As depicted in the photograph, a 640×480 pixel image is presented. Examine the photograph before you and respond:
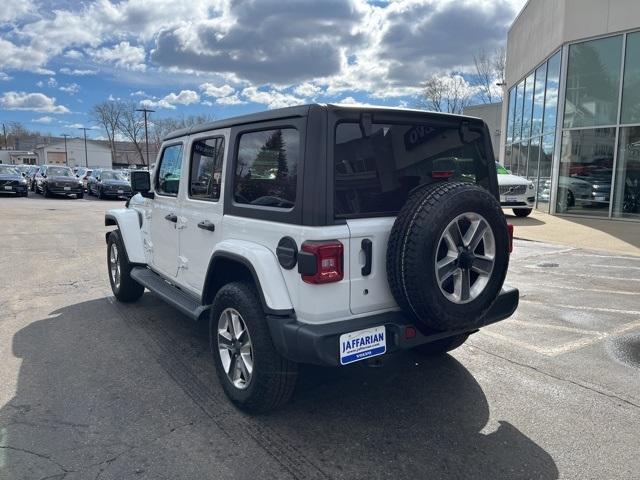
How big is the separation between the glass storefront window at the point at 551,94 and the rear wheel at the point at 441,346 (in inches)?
578

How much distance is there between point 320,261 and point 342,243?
7.3 inches

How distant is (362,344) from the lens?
2.87m

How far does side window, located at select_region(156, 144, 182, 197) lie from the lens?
177 inches

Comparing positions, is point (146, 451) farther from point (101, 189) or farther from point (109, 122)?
point (109, 122)

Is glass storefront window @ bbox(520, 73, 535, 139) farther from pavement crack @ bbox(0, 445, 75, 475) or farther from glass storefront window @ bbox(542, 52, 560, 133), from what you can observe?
pavement crack @ bbox(0, 445, 75, 475)

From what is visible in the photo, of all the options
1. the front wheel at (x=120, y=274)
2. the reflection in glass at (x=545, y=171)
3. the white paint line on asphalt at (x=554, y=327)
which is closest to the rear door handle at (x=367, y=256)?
the white paint line on asphalt at (x=554, y=327)

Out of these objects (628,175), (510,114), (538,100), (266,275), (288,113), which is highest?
(510,114)

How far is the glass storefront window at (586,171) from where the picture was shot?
48.8 ft

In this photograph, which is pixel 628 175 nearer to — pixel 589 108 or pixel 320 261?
pixel 589 108

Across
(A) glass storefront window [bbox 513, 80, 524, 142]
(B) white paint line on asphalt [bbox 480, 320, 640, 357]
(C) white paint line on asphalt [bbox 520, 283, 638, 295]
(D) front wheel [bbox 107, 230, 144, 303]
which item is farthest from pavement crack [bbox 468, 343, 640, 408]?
(A) glass storefront window [bbox 513, 80, 524, 142]

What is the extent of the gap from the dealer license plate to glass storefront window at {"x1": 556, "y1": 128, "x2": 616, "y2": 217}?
1463 cm

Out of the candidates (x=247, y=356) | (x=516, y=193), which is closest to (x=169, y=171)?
(x=247, y=356)

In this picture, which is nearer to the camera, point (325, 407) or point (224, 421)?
point (224, 421)

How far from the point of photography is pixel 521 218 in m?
15.7
